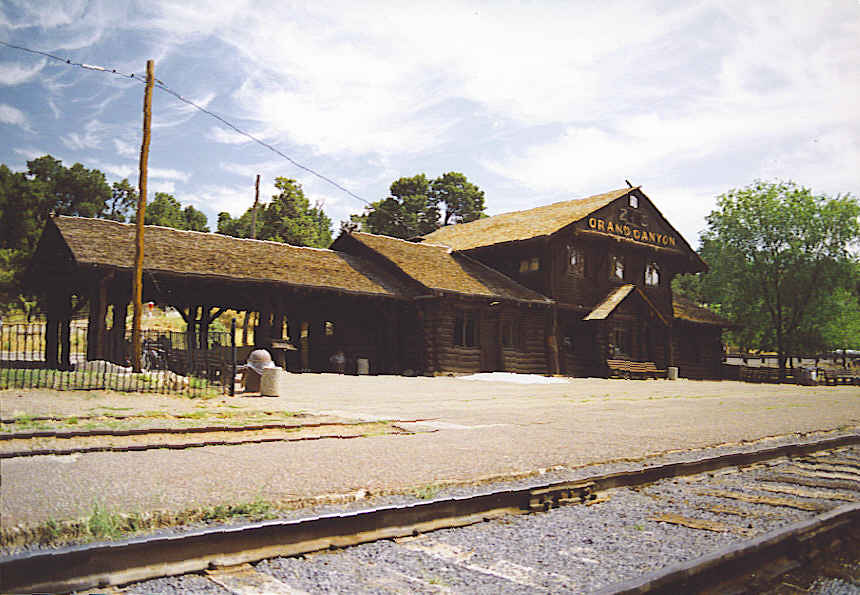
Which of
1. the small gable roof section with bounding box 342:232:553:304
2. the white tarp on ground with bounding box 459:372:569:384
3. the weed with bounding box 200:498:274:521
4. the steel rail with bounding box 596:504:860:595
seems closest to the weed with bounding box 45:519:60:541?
the weed with bounding box 200:498:274:521

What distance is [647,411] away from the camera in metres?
13.8

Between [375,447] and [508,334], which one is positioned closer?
[375,447]

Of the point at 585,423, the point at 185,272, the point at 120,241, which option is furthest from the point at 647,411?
the point at 120,241

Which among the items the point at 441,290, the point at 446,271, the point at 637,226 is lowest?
the point at 441,290

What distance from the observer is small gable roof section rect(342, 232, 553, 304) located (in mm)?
26609

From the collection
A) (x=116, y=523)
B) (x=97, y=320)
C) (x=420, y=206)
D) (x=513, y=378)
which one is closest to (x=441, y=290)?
(x=513, y=378)

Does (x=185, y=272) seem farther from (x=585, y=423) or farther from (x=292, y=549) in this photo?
(x=292, y=549)

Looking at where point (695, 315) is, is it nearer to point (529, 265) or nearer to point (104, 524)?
point (529, 265)

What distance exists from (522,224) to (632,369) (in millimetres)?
9052

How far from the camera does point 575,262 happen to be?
31531mm

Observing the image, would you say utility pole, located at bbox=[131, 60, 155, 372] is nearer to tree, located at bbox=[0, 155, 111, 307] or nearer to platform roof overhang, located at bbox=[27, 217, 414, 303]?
platform roof overhang, located at bbox=[27, 217, 414, 303]

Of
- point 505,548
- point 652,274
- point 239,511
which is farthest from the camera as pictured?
point 652,274

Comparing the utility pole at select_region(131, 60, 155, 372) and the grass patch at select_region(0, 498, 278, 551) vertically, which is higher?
the utility pole at select_region(131, 60, 155, 372)

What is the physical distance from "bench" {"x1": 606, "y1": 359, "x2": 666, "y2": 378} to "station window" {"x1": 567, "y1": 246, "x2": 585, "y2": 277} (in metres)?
4.40
